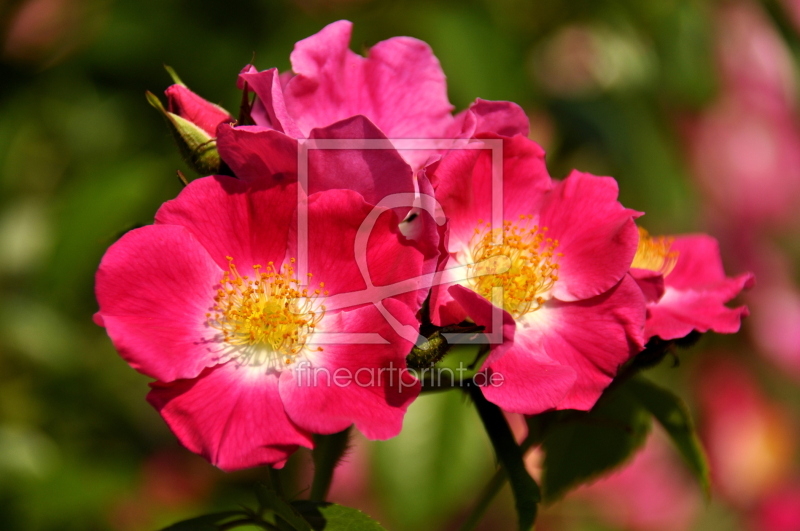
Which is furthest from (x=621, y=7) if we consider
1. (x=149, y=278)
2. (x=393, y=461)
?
(x=149, y=278)

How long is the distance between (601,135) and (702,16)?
66 cm

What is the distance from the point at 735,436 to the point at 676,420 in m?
2.55

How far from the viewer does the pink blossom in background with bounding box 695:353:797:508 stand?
3584 mm

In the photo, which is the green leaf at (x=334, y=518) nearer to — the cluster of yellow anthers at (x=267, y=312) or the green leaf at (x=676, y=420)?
the cluster of yellow anthers at (x=267, y=312)

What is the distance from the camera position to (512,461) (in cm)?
118

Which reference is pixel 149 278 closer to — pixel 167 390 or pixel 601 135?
pixel 167 390

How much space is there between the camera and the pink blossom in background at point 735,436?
11.8ft

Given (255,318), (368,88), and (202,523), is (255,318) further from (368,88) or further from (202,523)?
(368,88)

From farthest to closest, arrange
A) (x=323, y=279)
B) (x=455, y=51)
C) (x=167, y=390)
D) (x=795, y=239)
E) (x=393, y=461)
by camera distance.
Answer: (x=795, y=239) < (x=455, y=51) < (x=393, y=461) < (x=323, y=279) < (x=167, y=390)

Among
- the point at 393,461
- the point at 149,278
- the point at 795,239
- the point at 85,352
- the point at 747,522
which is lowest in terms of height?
the point at 747,522

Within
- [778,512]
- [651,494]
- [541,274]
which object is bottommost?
[778,512]

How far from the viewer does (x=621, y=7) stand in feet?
9.12

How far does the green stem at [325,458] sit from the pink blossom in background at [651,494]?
2182mm

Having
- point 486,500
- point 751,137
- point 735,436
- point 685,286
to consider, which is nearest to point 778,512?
point 735,436
